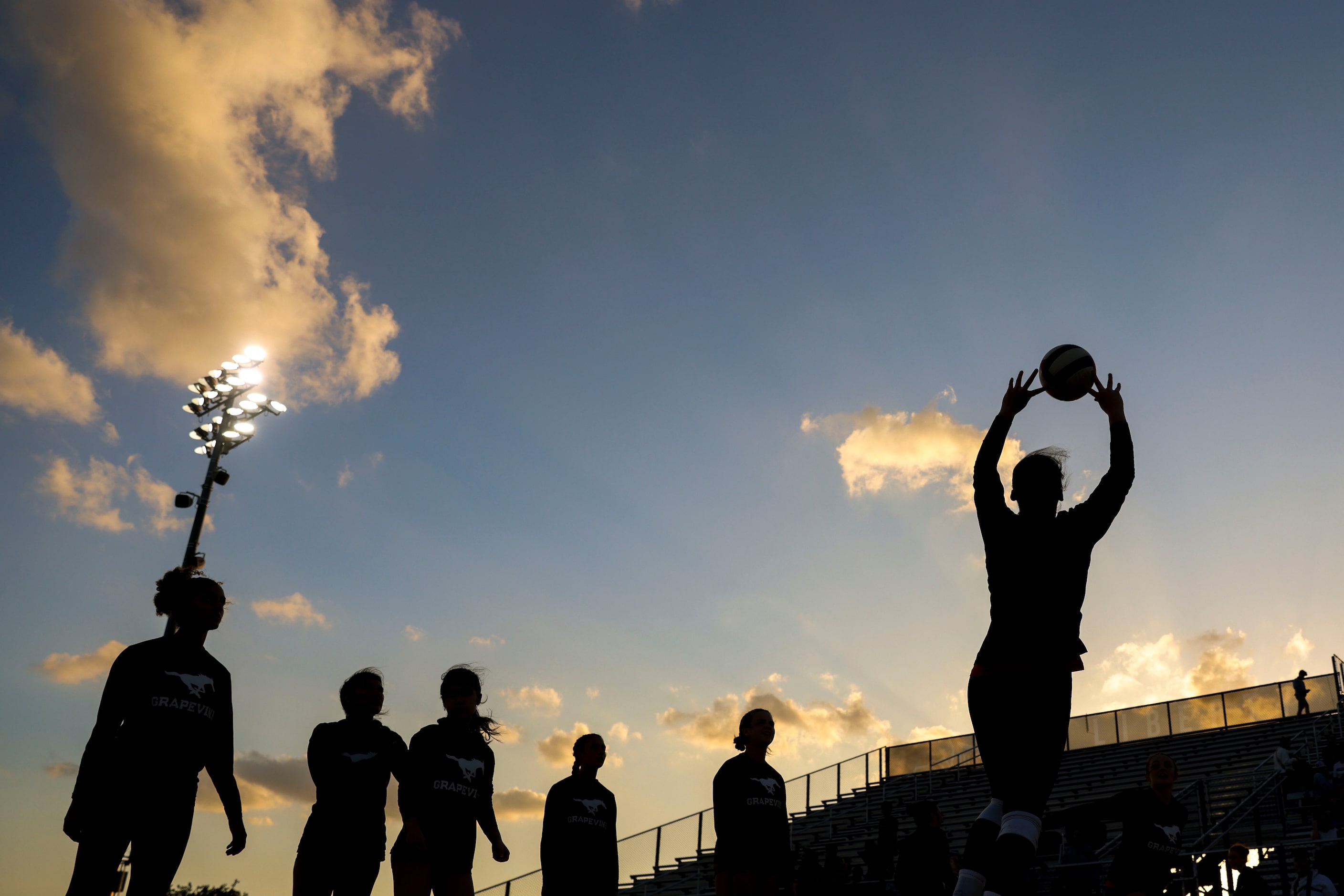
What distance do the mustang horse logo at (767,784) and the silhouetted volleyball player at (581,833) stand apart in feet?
3.83

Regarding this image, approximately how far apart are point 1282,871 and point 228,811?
9.53 metres

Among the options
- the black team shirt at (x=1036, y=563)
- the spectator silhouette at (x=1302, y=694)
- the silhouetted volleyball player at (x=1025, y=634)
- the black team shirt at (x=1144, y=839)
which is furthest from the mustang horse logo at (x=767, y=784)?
the spectator silhouette at (x=1302, y=694)

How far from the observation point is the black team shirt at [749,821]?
21.6ft

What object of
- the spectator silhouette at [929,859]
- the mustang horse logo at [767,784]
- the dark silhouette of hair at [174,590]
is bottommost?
the spectator silhouette at [929,859]

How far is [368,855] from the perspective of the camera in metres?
5.16

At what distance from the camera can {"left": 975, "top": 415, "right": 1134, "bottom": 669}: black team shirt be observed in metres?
3.13

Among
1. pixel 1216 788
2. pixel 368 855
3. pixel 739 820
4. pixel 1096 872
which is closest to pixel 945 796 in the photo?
pixel 1216 788

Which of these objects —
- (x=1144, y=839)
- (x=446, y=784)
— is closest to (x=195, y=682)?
(x=446, y=784)

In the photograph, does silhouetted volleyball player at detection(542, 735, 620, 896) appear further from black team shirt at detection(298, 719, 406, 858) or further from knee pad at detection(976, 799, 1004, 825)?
knee pad at detection(976, 799, 1004, 825)

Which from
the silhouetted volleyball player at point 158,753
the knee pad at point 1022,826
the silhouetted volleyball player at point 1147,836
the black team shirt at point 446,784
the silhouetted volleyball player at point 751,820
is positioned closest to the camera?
the knee pad at point 1022,826

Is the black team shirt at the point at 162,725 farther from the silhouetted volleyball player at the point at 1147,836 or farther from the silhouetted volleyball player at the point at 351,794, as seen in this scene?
the silhouetted volleyball player at the point at 1147,836

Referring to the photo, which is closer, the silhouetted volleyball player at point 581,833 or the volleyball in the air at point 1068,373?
the volleyball in the air at point 1068,373

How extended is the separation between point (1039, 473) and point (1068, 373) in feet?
3.46

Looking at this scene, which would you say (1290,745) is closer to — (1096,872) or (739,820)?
(1096,872)
